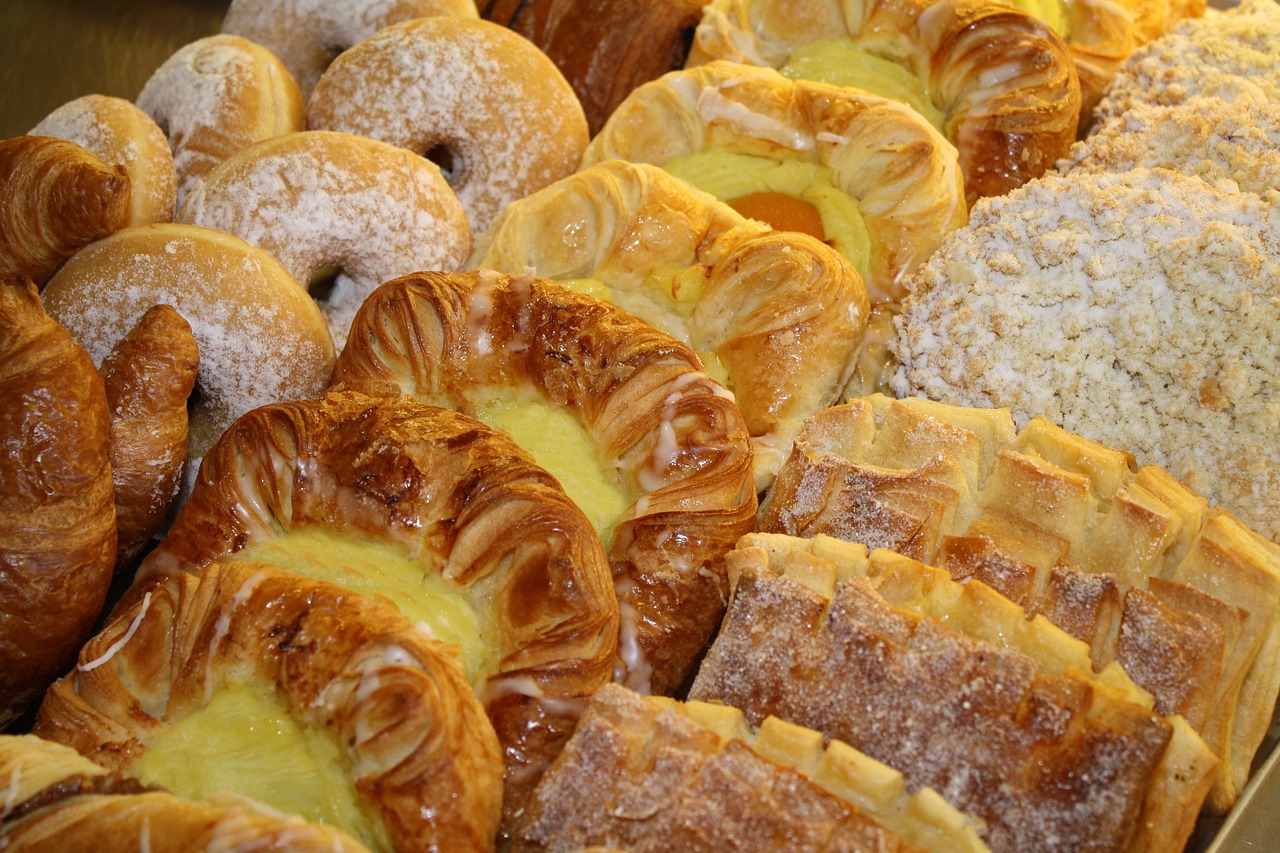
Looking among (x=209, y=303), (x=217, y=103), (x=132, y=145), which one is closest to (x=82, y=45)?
(x=217, y=103)

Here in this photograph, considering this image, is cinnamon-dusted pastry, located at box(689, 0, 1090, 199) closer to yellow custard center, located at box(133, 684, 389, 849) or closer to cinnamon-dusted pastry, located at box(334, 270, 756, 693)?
cinnamon-dusted pastry, located at box(334, 270, 756, 693)

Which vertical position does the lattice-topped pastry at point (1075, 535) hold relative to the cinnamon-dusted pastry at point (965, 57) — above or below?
below

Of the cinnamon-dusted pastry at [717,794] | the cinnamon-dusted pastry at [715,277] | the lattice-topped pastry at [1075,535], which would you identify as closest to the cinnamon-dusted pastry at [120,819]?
the cinnamon-dusted pastry at [717,794]

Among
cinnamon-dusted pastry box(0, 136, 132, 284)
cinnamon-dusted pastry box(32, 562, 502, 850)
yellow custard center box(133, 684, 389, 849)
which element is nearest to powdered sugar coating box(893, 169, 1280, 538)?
cinnamon-dusted pastry box(32, 562, 502, 850)

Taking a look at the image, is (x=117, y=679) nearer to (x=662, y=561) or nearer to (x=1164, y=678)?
(x=662, y=561)

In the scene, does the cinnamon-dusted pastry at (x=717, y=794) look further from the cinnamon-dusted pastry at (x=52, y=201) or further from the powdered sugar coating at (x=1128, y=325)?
the cinnamon-dusted pastry at (x=52, y=201)

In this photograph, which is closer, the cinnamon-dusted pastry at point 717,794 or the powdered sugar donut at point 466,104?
the cinnamon-dusted pastry at point 717,794
